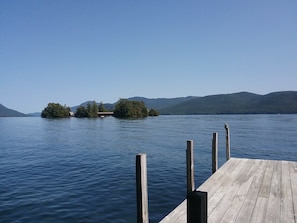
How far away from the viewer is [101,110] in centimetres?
15262

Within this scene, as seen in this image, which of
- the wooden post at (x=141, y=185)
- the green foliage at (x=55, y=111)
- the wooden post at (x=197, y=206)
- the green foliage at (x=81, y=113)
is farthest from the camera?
the green foliage at (x=81, y=113)

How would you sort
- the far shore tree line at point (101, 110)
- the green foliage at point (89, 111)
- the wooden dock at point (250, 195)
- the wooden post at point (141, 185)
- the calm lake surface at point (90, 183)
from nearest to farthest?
the wooden post at point (141, 185) < the wooden dock at point (250, 195) < the calm lake surface at point (90, 183) < the far shore tree line at point (101, 110) < the green foliage at point (89, 111)

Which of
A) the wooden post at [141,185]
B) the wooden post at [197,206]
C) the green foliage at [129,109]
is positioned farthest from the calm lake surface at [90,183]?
the green foliage at [129,109]

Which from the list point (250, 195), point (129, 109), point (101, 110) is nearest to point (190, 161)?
point (250, 195)

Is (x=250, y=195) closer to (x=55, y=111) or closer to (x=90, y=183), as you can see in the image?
(x=90, y=183)

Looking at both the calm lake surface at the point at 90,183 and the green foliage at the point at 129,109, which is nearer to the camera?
the calm lake surface at the point at 90,183

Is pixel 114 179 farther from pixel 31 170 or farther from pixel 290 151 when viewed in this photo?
pixel 290 151

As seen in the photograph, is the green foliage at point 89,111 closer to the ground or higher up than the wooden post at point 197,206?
higher up

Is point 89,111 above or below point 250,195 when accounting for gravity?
above

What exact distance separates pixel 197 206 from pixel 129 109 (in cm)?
12766

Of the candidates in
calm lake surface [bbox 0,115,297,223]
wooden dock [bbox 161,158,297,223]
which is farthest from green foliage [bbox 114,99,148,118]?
wooden dock [bbox 161,158,297,223]

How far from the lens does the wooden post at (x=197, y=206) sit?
279cm

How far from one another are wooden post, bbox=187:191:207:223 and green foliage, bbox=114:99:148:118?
126 m

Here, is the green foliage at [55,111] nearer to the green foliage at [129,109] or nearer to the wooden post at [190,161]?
the green foliage at [129,109]
